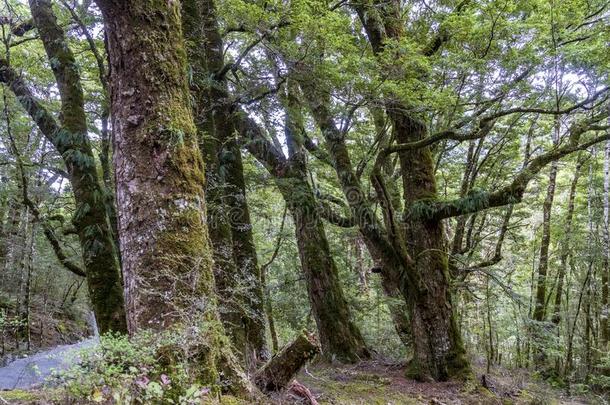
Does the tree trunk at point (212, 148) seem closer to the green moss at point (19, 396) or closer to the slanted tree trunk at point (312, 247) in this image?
the slanted tree trunk at point (312, 247)

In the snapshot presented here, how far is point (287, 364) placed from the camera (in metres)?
3.36

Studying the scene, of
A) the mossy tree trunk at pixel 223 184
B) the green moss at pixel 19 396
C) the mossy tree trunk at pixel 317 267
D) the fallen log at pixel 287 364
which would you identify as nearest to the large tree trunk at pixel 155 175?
the green moss at pixel 19 396

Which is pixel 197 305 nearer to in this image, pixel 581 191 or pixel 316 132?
pixel 316 132

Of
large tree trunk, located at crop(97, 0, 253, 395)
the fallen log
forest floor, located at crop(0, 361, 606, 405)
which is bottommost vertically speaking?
forest floor, located at crop(0, 361, 606, 405)

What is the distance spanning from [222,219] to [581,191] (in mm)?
10469

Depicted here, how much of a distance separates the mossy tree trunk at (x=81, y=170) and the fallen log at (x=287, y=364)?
2596 millimetres

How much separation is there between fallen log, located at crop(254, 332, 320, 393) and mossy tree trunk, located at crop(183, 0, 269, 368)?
1.07 metres

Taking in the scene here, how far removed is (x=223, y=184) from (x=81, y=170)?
2.02 m

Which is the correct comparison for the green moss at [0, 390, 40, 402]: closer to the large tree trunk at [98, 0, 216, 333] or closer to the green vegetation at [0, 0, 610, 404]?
the green vegetation at [0, 0, 610, 404]

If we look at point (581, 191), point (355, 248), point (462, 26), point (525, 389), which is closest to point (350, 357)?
point (525, 389)

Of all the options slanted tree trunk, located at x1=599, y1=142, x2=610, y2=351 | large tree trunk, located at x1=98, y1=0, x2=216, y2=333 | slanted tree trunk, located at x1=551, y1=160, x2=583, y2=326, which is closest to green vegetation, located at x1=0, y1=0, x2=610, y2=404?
large tree trunk, located at x1=98, y1=0, x2=216, y2=333

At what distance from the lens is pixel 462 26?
537 centimetres

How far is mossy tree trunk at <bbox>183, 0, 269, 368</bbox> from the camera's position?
185 inches

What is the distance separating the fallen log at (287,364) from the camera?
3.32 meters
